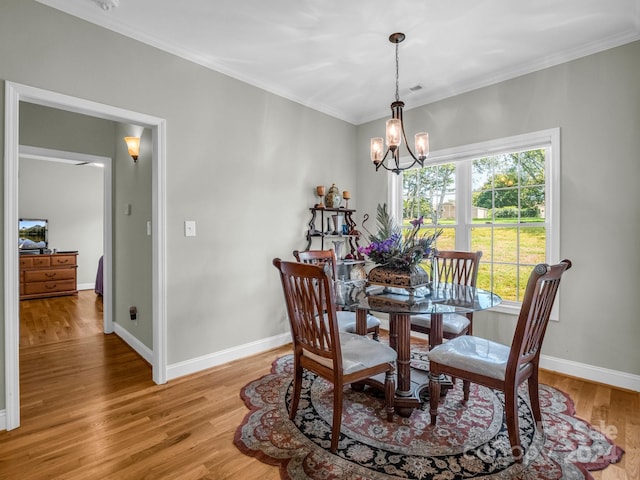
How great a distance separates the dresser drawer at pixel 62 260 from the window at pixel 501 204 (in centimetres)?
631

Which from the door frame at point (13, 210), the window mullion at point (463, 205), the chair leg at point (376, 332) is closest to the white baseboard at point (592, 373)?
the window mullion at point (463, 205)

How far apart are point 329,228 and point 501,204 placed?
1.80 metres

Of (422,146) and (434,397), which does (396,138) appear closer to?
(422,146)

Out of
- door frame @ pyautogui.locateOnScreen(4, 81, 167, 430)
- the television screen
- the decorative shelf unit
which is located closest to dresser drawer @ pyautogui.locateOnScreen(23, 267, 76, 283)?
the television screen

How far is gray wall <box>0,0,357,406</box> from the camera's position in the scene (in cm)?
217

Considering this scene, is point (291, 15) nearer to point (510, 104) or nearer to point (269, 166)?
point (269, 166)

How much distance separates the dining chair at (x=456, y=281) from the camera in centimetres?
257

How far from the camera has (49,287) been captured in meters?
6.00

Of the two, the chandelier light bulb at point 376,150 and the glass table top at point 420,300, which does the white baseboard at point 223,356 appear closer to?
the glass table top at point 420,300

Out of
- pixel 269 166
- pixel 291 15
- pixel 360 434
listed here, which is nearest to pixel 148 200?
pixel 269 166

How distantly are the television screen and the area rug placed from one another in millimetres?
6269

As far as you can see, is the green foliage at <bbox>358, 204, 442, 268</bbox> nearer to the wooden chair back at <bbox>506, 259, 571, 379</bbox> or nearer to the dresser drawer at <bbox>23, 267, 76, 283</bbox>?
the wooden chair back at <bbox>506, 259, 571, 379</bbox>

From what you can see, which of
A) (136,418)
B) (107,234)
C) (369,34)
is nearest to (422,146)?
(369,34)

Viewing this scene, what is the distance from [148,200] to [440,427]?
2898 millimetres
